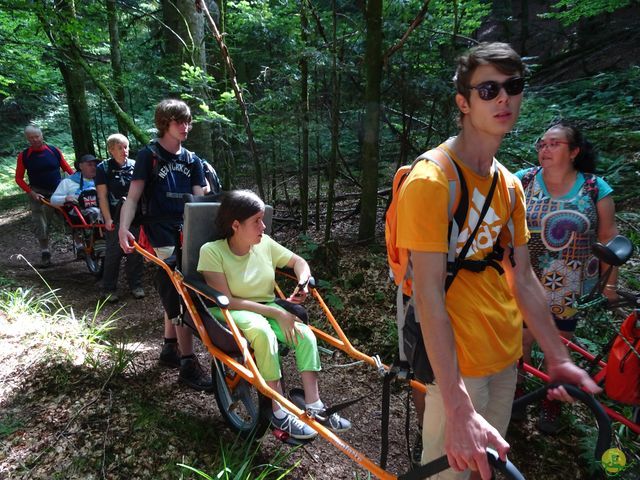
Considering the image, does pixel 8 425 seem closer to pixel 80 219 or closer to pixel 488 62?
pixel 488 62

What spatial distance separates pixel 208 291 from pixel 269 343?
21.1 inches

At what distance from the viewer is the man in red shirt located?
776 centimetres

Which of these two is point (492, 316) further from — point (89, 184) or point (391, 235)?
point (89, 184)

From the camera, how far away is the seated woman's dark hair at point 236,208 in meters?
3.07

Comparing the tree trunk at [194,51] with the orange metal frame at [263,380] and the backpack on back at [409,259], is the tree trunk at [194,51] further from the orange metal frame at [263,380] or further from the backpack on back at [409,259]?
the backpack on back at [409,259]

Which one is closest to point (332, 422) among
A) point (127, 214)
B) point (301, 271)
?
point (301, 271)

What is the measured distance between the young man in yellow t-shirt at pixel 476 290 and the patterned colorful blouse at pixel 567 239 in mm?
1539

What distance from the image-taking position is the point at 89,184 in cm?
745

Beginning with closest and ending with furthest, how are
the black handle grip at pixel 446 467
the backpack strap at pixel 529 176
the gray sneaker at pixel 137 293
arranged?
the black handle grip at pixel 446 467 < the backpack strap at pixel 529 176 < the gray sneaker at pixel 137 293

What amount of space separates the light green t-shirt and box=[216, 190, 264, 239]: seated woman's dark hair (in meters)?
0.15

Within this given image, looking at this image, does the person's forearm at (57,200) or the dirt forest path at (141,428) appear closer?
the dirt forest path at (141,428)

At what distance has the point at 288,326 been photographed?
2.92 meters

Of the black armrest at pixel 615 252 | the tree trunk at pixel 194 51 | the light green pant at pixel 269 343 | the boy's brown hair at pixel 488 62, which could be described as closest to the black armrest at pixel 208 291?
the light green pant at pixel 269 343

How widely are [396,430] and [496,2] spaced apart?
19.4 meters
